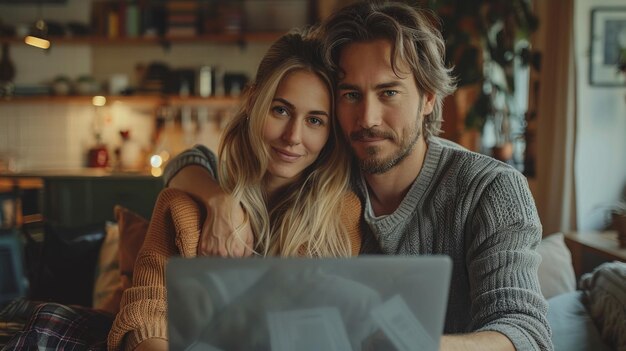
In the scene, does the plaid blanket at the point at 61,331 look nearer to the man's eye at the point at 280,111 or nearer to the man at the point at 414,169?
the man at the point at 414,169

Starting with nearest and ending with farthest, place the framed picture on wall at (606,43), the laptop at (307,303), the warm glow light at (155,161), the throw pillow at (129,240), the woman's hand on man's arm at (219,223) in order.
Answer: the laptop at (307,303) → the woman's hand on man's arm at (219,223) → the throw pillow at (129,240) → the framed picture on wall at (606,43) → the warm glow light at (155,161)

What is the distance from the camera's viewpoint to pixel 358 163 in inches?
69.4

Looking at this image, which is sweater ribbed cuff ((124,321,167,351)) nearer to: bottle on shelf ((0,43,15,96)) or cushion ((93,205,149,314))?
cushion ((93,205,149,314))

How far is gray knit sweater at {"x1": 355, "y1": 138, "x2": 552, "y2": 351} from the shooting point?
4.32ft

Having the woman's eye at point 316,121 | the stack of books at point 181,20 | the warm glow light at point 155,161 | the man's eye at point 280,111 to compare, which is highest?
the stack of books at point 181,20

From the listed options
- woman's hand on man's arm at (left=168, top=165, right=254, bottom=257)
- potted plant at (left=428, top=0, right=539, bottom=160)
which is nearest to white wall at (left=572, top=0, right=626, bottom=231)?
potted plant at (left=428, top=0, right=539, bottom=160)

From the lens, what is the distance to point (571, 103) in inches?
124

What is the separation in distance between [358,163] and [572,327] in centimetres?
76

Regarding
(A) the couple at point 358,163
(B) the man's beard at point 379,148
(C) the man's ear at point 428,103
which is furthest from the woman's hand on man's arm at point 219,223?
(C) the man's ear at point 428,103

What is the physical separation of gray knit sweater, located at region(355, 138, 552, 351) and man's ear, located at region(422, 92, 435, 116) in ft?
0.28

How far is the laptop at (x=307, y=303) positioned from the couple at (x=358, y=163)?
636mm

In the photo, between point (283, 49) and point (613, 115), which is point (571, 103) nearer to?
point (613, 115)

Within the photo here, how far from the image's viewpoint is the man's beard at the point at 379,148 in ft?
5.29

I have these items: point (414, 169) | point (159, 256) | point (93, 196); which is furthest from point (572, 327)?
point (93, 196)
